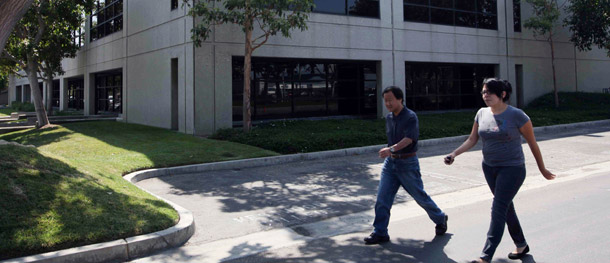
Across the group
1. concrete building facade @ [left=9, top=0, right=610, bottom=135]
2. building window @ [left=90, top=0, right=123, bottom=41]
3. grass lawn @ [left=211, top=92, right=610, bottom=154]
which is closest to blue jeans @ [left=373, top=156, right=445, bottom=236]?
grass lawn @ [left=211, top=92, right=610, bottom=154]

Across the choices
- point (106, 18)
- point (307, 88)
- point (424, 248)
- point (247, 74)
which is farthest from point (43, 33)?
point (424, 248)

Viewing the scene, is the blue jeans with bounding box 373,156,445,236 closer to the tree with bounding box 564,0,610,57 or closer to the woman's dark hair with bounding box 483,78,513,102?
the woman's dark hair with bounding box 483,78,513,102

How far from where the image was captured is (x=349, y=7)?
20.0 metres

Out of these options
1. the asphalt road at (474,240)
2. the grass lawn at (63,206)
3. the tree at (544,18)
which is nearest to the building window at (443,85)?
the tree at (544,18)

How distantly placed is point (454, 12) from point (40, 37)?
19.3 meters

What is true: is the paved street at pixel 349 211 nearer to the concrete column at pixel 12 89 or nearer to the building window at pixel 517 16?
the building window at pixel 517 16

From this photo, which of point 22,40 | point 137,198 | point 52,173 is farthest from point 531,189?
point 22,40

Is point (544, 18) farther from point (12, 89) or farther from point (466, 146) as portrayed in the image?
point (12, 89)

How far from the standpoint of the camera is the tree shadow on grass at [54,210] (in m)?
5.12

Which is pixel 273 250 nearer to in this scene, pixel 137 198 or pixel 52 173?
pixel 137 198

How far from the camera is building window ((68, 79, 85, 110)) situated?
1369 inches

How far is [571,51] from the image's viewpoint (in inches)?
1086

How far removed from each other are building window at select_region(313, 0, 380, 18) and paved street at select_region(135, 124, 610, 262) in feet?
29.5

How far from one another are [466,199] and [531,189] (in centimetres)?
141
